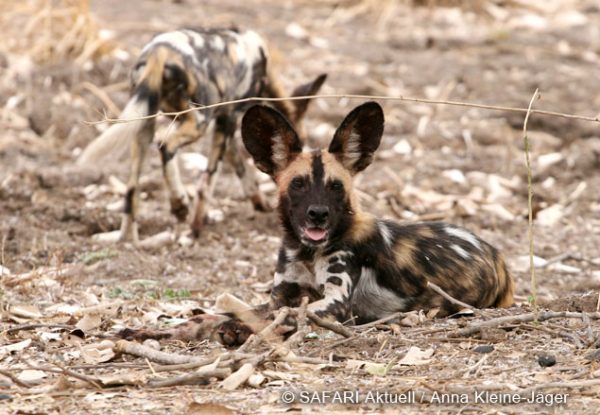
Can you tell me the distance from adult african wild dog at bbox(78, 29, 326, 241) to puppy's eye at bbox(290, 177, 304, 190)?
6.11 ft

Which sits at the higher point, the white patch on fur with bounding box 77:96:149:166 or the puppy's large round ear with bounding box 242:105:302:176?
the puppy's large round ear with bounding box 242:105:302:176

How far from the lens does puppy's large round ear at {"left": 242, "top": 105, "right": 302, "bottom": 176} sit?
428 cm

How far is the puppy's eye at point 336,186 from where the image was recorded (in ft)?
13.9

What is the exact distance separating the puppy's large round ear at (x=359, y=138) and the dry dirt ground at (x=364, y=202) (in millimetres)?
759

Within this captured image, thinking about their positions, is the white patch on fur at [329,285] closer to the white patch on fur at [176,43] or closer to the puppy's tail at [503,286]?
the puppy's tail at [503,286]

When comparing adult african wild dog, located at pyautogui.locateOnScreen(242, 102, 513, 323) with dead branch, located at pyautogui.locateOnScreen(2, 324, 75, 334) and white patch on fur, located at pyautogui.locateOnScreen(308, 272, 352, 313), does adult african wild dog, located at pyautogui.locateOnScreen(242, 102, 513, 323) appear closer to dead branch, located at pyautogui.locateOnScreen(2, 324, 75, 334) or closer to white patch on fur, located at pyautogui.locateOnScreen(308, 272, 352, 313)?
white patch on fur, located at pyautogui.locateOnScreen(308, 272, 352, 313)

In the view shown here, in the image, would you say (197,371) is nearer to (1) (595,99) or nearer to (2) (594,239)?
(2) (594,239)

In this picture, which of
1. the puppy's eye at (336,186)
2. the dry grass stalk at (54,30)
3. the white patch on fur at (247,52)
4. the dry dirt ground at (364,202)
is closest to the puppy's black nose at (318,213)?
the puppy's eye at (336,186)

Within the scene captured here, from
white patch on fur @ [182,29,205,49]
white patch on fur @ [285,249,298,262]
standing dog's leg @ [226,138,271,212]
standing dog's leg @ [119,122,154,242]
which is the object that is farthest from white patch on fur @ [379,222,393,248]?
standing dog's leg @ [226,138,271,212]

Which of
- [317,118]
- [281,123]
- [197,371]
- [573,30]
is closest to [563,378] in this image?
[197,371]

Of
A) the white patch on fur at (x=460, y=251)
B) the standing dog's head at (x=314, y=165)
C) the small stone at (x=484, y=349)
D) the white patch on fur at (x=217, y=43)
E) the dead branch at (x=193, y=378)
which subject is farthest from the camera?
the white patch on fur at (x=217, y=43)

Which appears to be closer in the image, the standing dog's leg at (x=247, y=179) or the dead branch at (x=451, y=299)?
the dead branch at (x=451, y=299)

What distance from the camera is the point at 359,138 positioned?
4.38 metres

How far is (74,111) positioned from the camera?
885cm
